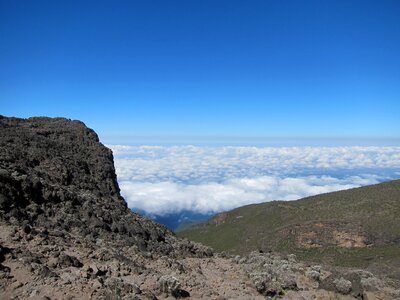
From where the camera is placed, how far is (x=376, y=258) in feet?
183

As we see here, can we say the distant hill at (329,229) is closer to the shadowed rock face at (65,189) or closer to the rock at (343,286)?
the rock at (343,286)

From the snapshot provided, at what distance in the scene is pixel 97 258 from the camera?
13312 millimetres

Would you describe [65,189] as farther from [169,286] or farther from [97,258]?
[169,286]

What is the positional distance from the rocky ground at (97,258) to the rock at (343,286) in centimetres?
4

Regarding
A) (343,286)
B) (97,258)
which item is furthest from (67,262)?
(343,286)

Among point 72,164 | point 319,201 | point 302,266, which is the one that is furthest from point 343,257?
point 72,164

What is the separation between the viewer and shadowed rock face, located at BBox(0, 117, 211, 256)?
51.1 feet

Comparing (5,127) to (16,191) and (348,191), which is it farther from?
(348,191)

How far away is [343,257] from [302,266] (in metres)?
47.9

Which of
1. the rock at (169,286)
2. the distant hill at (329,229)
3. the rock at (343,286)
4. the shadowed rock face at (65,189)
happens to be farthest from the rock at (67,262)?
the distant hill at (329,229)

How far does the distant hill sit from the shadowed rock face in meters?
39.6

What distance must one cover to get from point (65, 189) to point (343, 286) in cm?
1498

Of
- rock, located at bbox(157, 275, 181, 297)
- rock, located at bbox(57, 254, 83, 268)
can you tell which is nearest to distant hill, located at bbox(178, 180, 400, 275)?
rock, located at bbox(157, 275, 181, 297)

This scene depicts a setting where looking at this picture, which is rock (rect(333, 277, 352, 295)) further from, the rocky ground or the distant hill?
the distant hill
